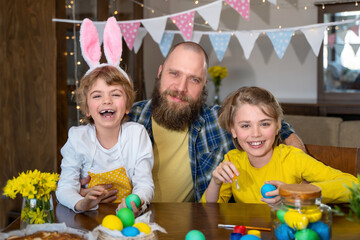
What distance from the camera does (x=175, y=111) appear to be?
7.29 feet

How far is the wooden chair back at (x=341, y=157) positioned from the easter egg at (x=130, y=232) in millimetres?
1108

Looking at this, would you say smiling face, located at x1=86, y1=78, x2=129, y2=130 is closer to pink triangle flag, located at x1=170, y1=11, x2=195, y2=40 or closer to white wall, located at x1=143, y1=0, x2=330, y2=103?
pink triangle flag, located at x1=170, y1=11, x2=195, y2=40

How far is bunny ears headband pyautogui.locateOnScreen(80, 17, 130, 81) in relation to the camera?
1835mm

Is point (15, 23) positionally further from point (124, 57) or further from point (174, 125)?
point (174, 125)

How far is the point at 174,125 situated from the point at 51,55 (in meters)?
1.62

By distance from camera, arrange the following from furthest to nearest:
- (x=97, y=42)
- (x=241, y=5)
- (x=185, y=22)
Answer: (x=185, y=22)
(x=241, y=5)
(x=97, y=42)

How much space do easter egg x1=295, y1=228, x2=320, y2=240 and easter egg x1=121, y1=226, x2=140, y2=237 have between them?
1.18 feet

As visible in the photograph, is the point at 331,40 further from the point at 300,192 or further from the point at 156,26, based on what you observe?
the point at 300,192

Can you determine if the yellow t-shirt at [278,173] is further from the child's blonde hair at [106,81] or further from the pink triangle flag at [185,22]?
the pink triangle flag at [185,22]

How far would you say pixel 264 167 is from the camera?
186 centimetres

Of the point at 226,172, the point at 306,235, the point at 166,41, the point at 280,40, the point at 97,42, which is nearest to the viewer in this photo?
the point at 306,235

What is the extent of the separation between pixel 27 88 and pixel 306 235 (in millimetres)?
2881

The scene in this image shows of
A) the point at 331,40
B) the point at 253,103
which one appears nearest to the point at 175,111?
the point at 253,103

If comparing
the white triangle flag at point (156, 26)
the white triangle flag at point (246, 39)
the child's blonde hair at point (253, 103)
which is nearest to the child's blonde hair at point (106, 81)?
the child's blonde hair at point (253, 103)
